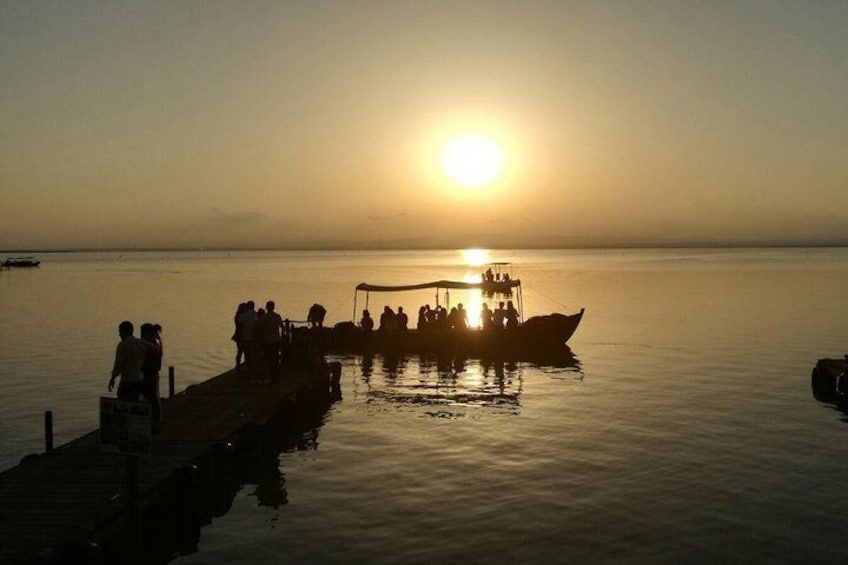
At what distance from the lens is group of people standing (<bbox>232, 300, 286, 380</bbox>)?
20656 mm

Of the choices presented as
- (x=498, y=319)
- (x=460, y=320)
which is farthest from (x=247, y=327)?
(x=498, y=319)

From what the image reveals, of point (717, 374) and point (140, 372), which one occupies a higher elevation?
point (140, 372)

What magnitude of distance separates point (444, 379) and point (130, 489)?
63.6 feet

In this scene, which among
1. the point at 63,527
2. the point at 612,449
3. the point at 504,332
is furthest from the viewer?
the point at 504,332

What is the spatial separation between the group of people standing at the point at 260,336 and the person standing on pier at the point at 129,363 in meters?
6.89

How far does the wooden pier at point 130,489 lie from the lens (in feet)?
33.6

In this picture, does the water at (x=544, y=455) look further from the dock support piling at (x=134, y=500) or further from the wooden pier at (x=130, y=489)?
the dock support piling at (x=134, y=500)

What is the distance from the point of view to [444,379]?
97.3 ft

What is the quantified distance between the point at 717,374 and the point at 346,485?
1900 centimetres

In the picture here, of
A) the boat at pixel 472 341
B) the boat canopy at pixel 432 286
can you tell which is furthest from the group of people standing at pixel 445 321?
the boat canopy at pixel 432 286

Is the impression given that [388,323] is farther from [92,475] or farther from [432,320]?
[92,475]

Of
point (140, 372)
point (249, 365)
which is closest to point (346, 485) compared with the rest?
point (140, 372)

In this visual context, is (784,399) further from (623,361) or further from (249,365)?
(249,365)

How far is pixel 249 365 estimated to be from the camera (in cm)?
2328
